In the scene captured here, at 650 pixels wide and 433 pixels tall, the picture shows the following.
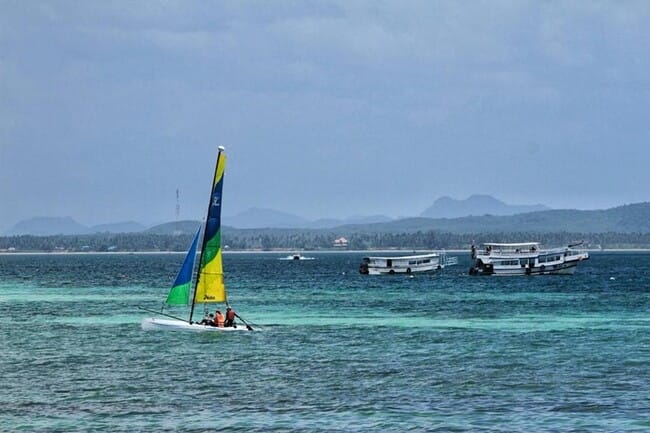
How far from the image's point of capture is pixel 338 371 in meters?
54.0

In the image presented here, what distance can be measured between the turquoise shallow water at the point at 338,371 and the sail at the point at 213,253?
9.39 ft

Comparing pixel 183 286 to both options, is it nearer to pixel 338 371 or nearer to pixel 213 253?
pixel 213 253

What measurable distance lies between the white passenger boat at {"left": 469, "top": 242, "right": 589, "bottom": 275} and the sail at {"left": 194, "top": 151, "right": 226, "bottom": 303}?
11705 cm

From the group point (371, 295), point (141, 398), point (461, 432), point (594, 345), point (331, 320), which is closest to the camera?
point (461, 432)

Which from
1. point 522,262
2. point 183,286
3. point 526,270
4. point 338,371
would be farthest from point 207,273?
point 522,262

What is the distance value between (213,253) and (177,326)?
207 inches

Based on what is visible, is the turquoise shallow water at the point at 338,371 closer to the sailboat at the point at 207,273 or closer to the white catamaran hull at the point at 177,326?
the white catamaran hull at the point at 177,326

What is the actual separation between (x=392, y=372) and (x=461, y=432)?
1526cm

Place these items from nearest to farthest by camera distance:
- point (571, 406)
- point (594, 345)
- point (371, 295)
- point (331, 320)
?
1. point (571, 406)
2. point (594, 345)
3. point (331, 320)
4. point (371, 295)

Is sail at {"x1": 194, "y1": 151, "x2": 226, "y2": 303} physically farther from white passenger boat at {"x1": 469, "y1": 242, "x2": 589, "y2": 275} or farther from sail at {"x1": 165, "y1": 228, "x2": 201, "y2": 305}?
white passenger boat at {"x1": 469, "y1": 242, "x2": 589, "y2": 275}

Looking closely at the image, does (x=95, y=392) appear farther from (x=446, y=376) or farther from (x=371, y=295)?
(x=371, y=295)

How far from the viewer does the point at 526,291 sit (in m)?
134

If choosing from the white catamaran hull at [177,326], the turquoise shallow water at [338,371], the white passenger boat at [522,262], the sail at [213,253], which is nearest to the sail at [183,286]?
the sail at [213,253]

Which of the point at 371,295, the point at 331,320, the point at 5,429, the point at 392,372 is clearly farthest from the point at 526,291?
the point at 5,429
